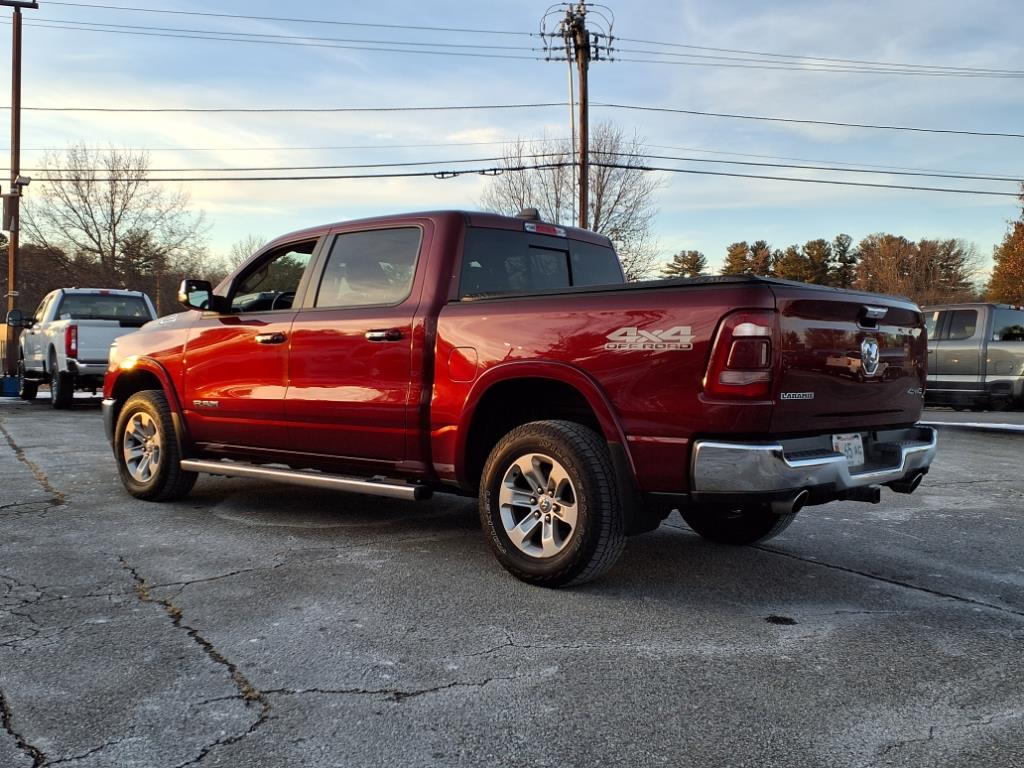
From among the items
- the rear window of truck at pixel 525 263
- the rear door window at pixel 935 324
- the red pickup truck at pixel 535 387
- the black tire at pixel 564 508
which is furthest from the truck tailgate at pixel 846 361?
the rear door window at pixel 935 324

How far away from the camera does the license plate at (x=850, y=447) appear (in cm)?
417

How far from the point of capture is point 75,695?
3031mm

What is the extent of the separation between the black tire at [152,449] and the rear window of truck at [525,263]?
109 inches

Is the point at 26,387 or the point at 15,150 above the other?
the point at 15,150

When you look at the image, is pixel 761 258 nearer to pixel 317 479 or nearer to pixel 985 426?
pixel 985 426

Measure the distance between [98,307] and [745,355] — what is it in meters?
A: 14.4

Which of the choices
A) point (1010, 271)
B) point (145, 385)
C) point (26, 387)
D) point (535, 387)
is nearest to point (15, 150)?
point (26, 387)

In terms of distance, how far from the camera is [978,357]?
14.6 meters

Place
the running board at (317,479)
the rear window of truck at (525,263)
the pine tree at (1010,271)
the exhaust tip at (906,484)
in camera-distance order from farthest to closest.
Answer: the pine tree at (1010,271), the rear window of truck at (525,263), the running board at (317,479), the exhaust tip at (906,484)

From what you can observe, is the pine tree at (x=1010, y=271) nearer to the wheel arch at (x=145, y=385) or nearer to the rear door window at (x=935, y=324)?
the rear door window at (x=935, y=324)

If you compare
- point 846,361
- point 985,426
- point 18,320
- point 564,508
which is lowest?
point 985,426

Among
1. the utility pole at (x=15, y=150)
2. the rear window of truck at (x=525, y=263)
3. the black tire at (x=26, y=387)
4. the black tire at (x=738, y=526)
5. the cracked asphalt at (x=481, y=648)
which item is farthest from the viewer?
the utility pole at (x=15, y=150)

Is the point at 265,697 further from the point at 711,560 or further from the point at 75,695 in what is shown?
the point at 711,560

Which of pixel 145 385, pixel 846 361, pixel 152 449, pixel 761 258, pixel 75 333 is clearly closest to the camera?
pixel 846 361
